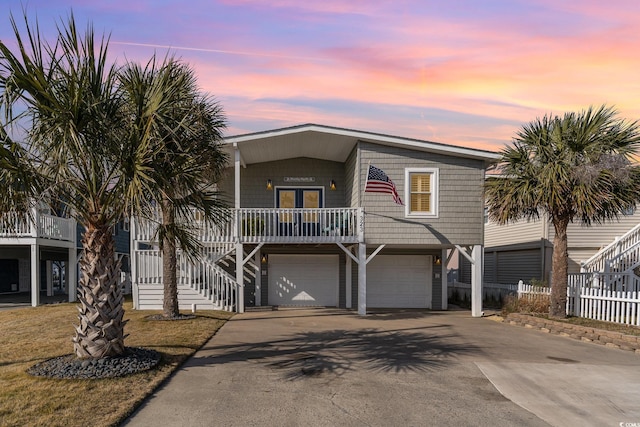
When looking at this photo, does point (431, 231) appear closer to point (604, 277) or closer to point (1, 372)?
point (604, 277)

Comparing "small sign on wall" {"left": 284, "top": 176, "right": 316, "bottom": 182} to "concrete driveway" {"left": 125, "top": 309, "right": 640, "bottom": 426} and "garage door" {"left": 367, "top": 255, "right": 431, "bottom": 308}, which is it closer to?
"garage door" {"left": 367, "top": 255, "right": 431, "bottom": 308}

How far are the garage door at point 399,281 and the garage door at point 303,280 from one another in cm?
150

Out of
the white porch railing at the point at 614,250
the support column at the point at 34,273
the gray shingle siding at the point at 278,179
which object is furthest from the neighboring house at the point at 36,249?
the white porch railing at the point at 614,250

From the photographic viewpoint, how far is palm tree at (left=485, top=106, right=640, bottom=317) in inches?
522

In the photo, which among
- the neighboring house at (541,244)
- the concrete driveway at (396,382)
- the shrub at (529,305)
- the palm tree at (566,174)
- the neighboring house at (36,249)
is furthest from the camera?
the neighboring house at (541,244)

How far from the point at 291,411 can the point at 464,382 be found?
3.05 metres

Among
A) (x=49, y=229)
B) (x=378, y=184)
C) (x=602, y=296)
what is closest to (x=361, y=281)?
(x=378, y=184)

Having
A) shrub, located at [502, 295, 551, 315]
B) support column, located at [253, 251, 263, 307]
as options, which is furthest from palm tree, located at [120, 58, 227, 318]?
shrub, located at [502, 295, 551, 315]

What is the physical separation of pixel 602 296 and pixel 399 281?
7279 millimetres

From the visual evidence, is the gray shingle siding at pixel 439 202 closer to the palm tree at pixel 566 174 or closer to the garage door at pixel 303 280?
the palm tree at pixel 566 174

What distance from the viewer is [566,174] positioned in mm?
13422

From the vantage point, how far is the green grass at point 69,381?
586cm

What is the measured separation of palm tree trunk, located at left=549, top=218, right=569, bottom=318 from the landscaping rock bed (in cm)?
1130

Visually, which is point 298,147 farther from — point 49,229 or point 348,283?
point 49,229
